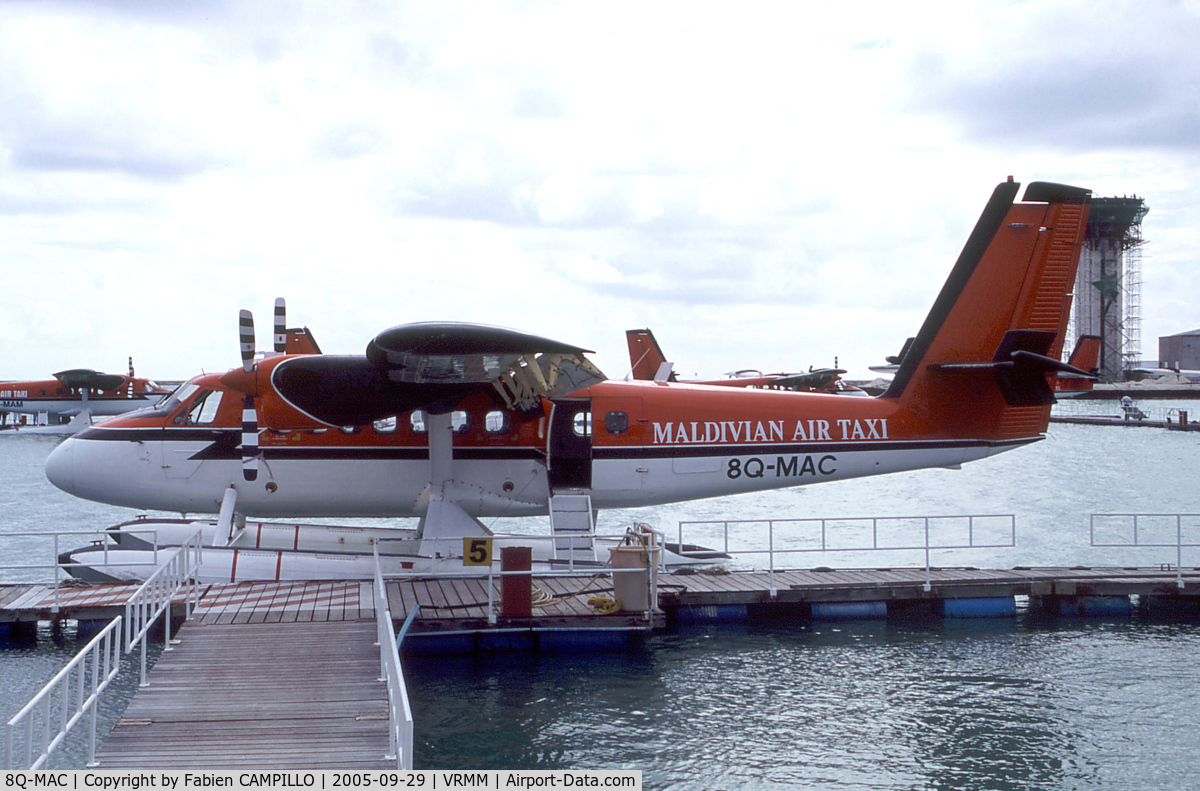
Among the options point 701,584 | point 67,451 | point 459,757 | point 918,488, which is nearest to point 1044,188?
point 701,584

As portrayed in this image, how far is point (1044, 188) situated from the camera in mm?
18781

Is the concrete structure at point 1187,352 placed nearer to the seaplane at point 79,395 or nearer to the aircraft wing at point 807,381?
the aircraft wing at point 807,381

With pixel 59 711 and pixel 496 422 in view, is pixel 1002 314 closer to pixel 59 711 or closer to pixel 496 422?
pixel 496 422

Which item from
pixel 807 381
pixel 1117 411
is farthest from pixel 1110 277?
pixel 807 381

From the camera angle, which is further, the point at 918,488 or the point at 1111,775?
the point at 918,488

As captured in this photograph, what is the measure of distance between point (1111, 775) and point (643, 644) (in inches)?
282

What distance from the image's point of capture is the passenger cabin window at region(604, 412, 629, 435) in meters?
18.2

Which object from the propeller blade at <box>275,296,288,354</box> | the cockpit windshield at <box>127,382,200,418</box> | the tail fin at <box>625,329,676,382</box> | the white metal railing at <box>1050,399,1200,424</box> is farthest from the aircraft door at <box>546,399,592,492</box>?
the white metal railing at <box>1050,399,1200,424</box>

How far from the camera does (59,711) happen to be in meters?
12.6

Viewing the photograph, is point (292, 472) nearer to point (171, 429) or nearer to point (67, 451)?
point (171, 429)

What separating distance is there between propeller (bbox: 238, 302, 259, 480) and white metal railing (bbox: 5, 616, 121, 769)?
12.8 ft

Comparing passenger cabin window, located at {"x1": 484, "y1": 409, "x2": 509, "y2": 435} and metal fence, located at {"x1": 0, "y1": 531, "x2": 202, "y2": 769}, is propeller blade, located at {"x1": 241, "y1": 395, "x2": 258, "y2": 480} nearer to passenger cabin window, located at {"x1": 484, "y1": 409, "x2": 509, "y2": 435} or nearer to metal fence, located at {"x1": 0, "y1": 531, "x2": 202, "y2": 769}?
metal fence, located at {"x1": 0, "y1": 531, "x2": 202, "y2": 769}

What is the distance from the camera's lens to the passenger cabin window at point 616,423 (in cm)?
1817

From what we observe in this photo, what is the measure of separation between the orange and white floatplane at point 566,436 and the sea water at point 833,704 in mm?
2764
